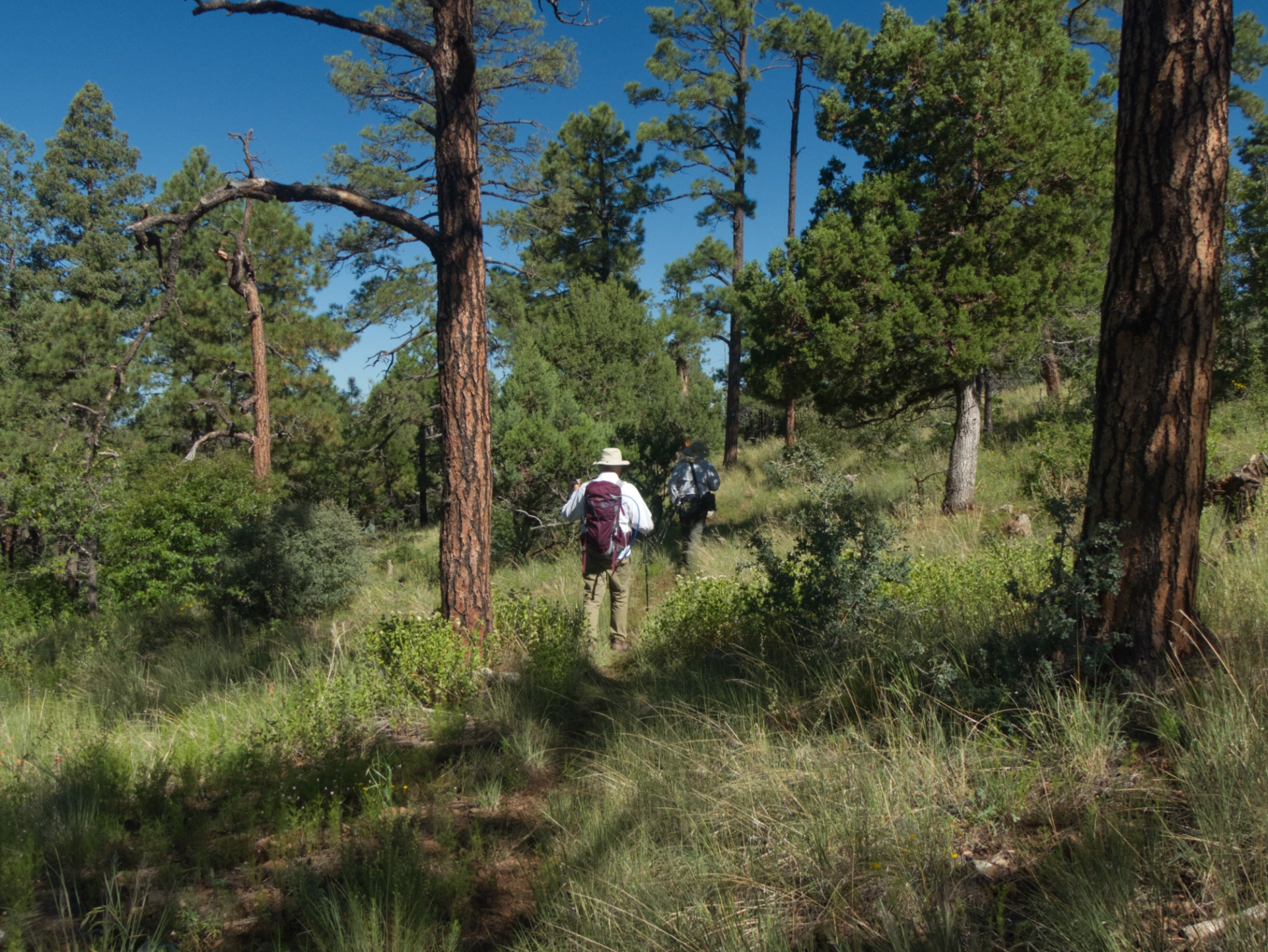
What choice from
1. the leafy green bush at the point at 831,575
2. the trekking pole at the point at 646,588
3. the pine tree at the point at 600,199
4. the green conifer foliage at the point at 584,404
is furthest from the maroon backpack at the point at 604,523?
the pine tree at the point at 600,199

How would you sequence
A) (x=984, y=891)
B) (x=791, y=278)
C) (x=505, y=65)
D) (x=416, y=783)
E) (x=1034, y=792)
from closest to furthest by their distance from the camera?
(x=984, y=891) < (x=1034, y=792) < (x=416, y=783) < (x=791, y=278) < (x=505, y=65)

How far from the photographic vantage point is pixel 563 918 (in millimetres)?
2566

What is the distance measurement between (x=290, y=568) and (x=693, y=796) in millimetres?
8681

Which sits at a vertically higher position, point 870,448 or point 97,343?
point 97,343

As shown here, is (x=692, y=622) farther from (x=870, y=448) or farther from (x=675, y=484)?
(x=870, y=448)

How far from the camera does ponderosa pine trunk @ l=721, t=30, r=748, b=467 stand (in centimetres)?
2059

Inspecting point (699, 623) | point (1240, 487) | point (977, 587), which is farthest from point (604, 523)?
point (1240, 487)

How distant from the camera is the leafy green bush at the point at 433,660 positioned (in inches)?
199

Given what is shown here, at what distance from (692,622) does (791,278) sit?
5.73m

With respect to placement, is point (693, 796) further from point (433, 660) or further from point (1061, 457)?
point (1061, 457)

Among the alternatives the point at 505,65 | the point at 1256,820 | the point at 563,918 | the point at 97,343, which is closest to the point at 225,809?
the point at 563,918

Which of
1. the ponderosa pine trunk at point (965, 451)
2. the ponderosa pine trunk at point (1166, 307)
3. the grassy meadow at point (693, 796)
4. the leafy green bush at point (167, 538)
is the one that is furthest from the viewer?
the leafy green bush at point (167, 538)

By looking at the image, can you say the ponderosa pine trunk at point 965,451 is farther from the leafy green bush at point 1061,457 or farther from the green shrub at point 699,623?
the green shrub at point 699,623

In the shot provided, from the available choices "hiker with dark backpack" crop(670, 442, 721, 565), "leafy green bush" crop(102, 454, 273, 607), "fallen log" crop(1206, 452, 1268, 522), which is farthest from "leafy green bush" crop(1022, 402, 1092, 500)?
"leafy green bush" crop(102, 454, 273, 607)
